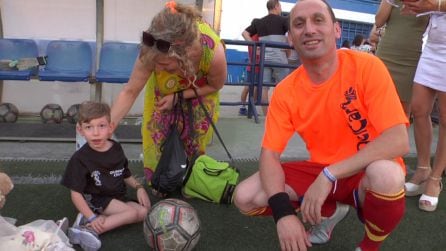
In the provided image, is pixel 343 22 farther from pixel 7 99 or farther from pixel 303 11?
pixel 303 11

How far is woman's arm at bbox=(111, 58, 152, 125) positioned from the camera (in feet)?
9.45

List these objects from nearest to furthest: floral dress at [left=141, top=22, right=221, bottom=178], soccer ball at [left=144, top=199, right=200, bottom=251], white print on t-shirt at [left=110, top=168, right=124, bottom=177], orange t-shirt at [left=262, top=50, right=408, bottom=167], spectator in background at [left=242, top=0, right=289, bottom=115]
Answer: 1. orange t-shirt at [left=262, top=50, right=408, bottom=167]
2. soccer ball at [left=144, top=199, right=200, bottom=251]
3. white print on t-shirt at [left=110, top=168, right=124, bottom=177]
4. floral dress at [left=141, top=22, right=221, bottom=178]
5. spectator in background at [left=242, top=0, right=289, bottom=115]

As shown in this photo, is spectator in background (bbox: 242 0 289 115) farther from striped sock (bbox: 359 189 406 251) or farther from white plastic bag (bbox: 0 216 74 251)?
white plastic bag (bbox: 0 216 74 251)

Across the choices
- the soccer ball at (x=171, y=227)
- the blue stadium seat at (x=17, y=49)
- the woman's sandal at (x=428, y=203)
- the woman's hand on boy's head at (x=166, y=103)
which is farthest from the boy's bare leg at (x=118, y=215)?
the blue stadium seat at (x=17, y=49)

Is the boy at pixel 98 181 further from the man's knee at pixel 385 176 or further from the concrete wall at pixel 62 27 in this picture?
the concrete wall at pixel 62 27

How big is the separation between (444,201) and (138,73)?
2.48 meters

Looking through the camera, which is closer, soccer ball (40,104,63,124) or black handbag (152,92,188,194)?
black handbag (152,92,188,194)

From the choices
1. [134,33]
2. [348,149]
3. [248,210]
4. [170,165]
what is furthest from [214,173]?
[134,33]

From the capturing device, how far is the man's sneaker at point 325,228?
8.30 ft

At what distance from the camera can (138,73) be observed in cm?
293

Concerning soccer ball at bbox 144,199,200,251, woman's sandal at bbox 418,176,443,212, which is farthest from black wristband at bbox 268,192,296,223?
woman's sandal at bbox 418,176,443,212

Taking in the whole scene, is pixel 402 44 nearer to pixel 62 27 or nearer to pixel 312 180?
pixel 312 180

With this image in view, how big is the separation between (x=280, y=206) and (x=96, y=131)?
123cm

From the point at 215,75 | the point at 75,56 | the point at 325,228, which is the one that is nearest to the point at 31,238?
the point at 325,228
